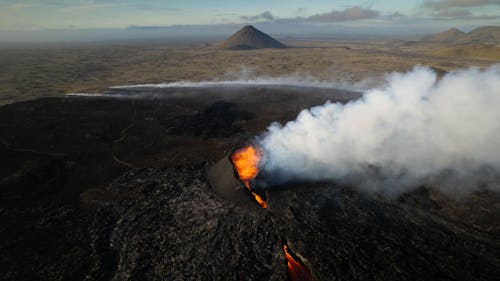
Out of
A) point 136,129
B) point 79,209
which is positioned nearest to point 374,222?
point 79,209

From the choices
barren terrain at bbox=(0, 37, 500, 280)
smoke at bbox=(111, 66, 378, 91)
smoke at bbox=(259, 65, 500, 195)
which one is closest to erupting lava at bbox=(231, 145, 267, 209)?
smoke at bbox=(259, 65, 500, 195)

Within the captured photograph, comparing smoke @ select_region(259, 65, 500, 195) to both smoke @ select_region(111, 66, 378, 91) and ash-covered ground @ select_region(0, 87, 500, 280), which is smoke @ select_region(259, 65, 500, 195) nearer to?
ash-covered ground @ select_region(0, 87, 500, 280)

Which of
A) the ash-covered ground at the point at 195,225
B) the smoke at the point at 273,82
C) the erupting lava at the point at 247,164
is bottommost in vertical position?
the ash-covered ground at the point at 195,225

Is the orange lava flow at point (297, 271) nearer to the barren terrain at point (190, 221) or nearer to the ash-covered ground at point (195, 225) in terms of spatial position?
the barren terrain at point (190, 221)

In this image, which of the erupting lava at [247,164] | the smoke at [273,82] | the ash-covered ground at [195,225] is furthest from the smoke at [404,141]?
the smoke at [273,82]

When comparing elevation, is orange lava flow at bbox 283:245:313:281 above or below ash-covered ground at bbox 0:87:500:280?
below
